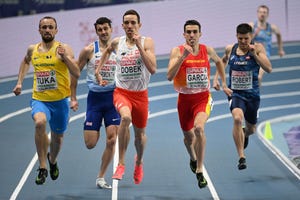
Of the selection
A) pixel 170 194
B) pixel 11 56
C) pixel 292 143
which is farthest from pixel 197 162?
pixel 11 56

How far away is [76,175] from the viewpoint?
13609mm

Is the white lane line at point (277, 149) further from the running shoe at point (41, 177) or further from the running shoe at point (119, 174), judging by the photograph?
the running shoe at point (41, 177)

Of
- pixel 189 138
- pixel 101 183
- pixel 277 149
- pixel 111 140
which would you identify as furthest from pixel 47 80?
pixel 277 149

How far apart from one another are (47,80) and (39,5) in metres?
9.97

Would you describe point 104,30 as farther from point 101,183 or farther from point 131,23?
point 101,183

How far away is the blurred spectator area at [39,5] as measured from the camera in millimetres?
20984

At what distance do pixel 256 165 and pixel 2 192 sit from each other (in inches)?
164

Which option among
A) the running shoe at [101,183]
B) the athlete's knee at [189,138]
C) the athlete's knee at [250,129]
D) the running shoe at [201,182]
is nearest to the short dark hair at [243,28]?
the athlete's knee at [189,138]

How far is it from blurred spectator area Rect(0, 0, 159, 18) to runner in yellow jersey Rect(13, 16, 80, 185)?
905cm

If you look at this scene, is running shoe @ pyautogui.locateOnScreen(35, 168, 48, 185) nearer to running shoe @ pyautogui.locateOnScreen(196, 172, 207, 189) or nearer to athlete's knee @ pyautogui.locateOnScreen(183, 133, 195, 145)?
running shoe @ pyautogui.locateOnScreen(196, 172, 207, 189)

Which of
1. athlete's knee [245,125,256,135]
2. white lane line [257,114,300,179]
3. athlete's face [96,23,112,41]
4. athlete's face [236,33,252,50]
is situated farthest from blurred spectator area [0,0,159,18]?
athlete's face [236,33,252,50]

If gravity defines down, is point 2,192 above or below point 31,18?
below

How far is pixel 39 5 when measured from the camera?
2159 centimetres

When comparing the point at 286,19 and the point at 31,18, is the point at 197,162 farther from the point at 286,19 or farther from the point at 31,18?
the point at 286,19
